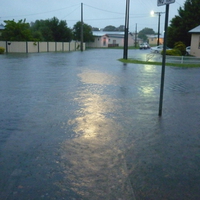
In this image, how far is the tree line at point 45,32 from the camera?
48031 mm

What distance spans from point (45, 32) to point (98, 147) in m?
62.6

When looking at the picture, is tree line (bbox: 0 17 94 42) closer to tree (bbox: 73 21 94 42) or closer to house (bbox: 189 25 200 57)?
tree (bbox: 73 21 94 42)

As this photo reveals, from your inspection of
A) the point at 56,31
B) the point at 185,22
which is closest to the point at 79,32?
the point at 56,31

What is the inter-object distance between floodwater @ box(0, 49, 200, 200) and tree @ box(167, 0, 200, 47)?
32640mm

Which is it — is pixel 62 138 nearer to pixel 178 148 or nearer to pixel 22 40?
pixel 178 148

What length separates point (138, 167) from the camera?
474cm

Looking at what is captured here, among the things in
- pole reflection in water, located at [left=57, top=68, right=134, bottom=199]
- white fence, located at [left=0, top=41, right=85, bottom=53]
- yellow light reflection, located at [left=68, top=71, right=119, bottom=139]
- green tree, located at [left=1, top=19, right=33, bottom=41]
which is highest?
green tree, located at [left=1, top=19, right=33, bottom=41]

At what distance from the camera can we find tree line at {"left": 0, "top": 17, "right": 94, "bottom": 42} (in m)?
48.0

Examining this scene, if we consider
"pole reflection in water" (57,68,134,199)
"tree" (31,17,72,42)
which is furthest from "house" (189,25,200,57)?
"tree" (31,17,72,42)

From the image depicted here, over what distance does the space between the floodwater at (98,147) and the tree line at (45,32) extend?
4003 cm

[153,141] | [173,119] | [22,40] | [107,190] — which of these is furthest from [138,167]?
[22,40]

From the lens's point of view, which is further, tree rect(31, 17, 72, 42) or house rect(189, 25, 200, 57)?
tree rect(31, 17, 72, 42)

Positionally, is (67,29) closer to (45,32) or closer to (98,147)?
(45,32)

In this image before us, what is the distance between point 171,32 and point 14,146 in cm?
4063
